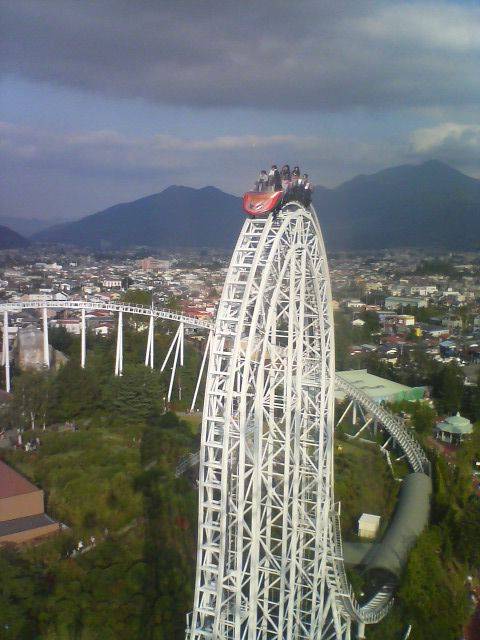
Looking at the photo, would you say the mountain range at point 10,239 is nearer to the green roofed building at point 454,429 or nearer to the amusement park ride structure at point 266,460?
the green roofed building at point 454,429

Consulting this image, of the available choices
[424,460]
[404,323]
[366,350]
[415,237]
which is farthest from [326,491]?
[415,237]

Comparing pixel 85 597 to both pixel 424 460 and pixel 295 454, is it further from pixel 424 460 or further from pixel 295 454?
pixel 424 460

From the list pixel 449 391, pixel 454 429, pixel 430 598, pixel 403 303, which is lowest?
pixel 454 429

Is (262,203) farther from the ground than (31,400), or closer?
farther from the ground

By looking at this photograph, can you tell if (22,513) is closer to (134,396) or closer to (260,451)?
(134,396)

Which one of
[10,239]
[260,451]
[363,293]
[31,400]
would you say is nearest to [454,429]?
[31,400]

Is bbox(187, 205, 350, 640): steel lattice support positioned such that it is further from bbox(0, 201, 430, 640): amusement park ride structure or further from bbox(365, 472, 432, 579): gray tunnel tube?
bbox(365, 472, 432, 579): gray tunnel tube

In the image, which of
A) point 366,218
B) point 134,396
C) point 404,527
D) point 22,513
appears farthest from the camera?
point 366,218

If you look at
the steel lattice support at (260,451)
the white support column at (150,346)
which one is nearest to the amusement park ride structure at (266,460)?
the steel lattice support at (260,451)
